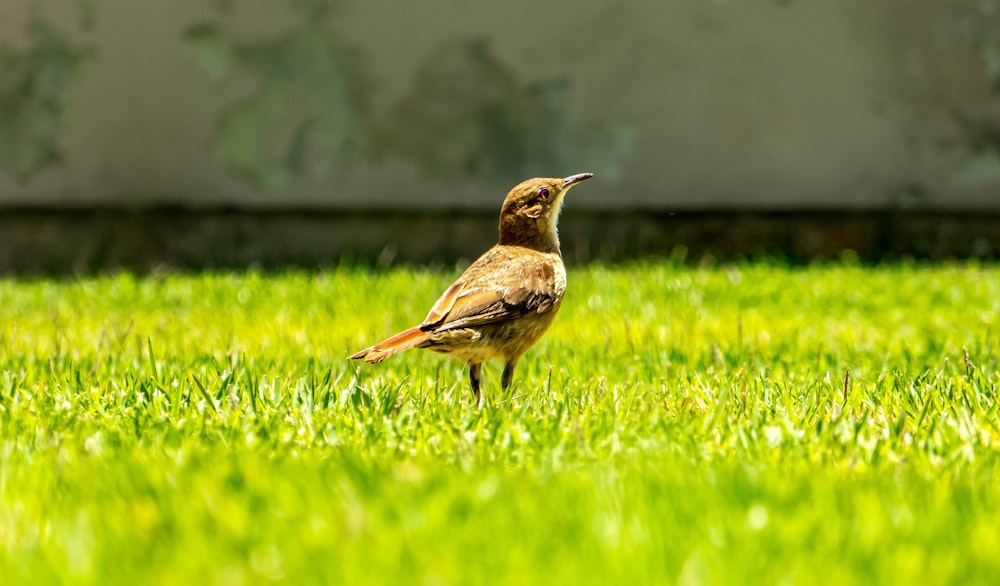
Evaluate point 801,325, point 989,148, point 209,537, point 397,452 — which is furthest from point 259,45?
point 209,537

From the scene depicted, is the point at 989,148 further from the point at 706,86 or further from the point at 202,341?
the point at 202,341

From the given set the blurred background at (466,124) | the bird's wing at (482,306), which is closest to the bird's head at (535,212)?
the bird's wing at (482,306)

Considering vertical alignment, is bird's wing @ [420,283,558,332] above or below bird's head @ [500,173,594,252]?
below

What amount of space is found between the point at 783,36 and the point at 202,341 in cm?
589

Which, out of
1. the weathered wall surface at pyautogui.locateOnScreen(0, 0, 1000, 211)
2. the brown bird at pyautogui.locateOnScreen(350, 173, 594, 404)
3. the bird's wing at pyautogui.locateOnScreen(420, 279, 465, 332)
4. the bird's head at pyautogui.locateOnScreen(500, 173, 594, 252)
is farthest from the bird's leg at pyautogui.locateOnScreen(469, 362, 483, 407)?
the weathered wall surface at pyautogui.locateOnScreen(0, 0, 1000, 211)

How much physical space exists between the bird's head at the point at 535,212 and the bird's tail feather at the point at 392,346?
82cm

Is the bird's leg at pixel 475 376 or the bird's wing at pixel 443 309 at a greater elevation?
the bird's wing at pixel 443 309

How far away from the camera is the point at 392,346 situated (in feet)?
12.1

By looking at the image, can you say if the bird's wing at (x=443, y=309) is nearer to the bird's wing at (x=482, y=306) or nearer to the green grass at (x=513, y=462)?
the bird's wing at (x=482, y=306)

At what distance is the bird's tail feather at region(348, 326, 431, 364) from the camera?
3.58 meters

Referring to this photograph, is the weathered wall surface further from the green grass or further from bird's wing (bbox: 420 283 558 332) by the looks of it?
bird's wing (bbox: 420 283 558 332)

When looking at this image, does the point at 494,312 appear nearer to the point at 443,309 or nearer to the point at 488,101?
the point at 443,309

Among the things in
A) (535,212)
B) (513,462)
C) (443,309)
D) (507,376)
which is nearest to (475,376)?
(507,376)

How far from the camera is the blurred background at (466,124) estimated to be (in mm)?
9078
